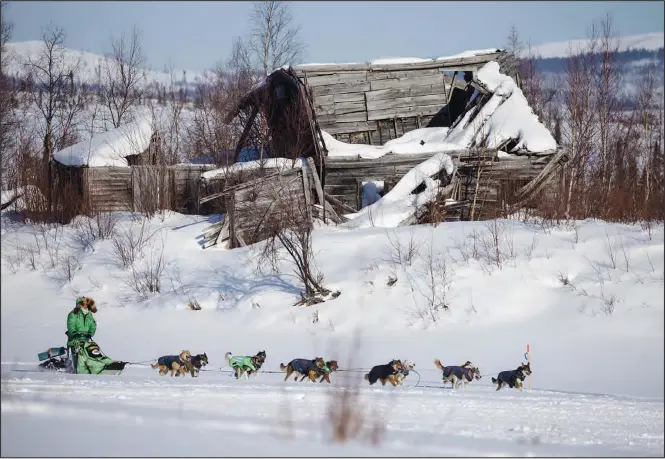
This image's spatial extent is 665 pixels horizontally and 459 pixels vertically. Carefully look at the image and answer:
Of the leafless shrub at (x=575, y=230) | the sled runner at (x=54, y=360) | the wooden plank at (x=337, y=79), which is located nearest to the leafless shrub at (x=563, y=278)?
the leafless shrub at (x=575, y=230)

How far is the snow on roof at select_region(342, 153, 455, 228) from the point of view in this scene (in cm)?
2128

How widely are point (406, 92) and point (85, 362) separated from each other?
679 inches

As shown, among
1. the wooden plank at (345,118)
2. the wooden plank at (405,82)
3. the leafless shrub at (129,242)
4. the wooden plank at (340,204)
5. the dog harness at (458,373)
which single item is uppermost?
the wooden plank at (405,82)

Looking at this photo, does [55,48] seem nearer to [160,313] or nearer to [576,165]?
[160,313]

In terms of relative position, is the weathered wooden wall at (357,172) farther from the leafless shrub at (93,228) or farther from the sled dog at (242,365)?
the sled dog at (242,365)

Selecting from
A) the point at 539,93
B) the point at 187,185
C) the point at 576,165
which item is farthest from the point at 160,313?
the point at 539,93

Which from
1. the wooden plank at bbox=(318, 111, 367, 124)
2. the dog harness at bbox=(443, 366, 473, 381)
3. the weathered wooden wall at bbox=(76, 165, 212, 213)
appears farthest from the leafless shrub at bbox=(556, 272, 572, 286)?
the weathered wooden wall at bbox=(76, 165, 212, 213)

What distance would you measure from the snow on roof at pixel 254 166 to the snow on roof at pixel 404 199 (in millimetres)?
2771

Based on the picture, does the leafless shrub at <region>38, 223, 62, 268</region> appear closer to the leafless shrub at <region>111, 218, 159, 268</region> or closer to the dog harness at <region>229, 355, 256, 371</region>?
the leafless shrub at <region>111, 218, 159, 268</region>

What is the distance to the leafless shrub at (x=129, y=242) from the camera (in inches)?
784

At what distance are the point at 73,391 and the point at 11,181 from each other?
1852 cm

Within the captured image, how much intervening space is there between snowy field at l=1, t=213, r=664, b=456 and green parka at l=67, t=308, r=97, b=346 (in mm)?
967

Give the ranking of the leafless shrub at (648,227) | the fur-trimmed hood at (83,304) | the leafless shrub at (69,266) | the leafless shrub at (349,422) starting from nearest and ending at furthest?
the leafless shrub at (349,422) < the fur-trimmed hood at (83,304) < the leafless shrub at (648,227) < the leafless shrub at (69,266)

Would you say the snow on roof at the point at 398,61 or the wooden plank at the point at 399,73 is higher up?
the snow on roof at the point at 398,61
